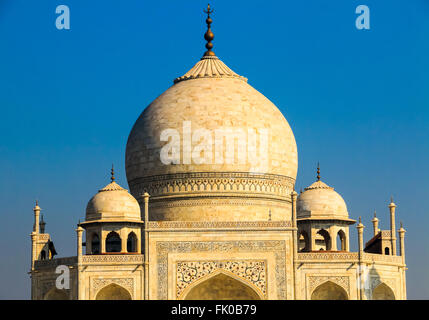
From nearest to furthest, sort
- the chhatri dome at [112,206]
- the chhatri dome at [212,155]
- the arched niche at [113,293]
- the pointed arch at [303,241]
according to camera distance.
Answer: the arched niche at [113,293] < the chhatri dome at [112,206] < the pointed arch at [303,241] < the chhatri dome at [212,155]

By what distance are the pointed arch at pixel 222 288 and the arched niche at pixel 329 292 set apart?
1511 mm

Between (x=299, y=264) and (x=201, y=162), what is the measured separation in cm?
403

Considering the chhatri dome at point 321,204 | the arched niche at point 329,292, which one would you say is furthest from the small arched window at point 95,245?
the arched niche at point 329,292

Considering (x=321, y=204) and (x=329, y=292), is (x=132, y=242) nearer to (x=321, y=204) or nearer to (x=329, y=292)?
(x=321, y=204)

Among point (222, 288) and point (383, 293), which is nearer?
point (222, 288)

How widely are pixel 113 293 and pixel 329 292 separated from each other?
17.5 ft

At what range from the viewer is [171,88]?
31766 millimetres

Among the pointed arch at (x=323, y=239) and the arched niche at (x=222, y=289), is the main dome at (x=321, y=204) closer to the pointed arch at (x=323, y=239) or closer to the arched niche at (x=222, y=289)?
the pointed arch at (x=323, y=239)

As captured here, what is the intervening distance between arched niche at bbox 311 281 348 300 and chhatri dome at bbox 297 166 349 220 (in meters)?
2.14

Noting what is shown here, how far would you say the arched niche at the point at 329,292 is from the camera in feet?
91.7

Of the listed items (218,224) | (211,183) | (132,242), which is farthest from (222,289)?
(211,183)

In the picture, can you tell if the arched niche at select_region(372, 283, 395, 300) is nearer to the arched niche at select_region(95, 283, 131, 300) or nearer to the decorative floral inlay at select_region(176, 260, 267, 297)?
the decorative floral inlay at select_region(176, 260, 267, 297)

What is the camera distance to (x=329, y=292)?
92.6 feet
